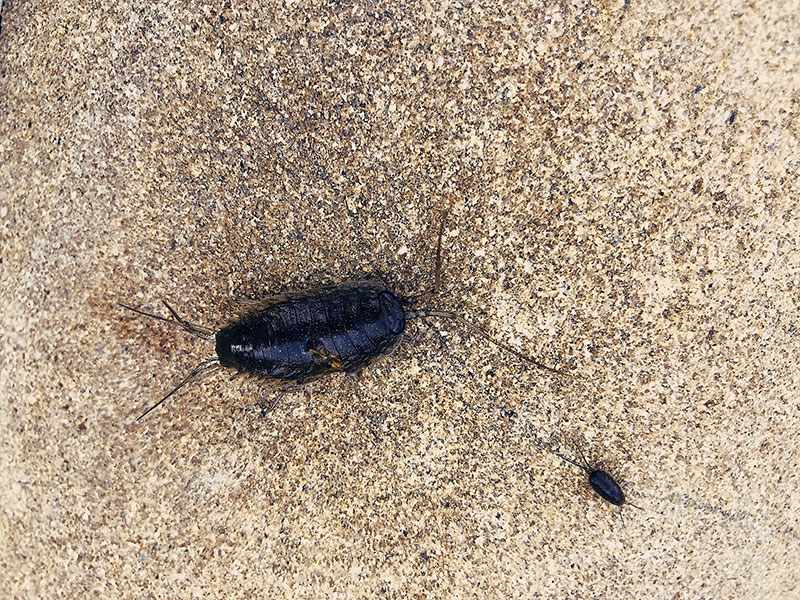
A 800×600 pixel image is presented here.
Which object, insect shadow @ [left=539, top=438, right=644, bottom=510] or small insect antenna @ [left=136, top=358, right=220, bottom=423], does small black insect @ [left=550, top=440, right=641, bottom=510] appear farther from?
small insect antenna @ [left=136, top=358, right=220, bottom=423]

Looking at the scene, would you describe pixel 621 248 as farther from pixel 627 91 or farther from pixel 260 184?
pixel 260 184

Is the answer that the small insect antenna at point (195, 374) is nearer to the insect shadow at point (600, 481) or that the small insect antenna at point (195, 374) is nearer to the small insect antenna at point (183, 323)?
the small insect antenna at point (183, 323)

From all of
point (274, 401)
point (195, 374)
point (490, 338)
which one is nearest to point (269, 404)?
point (274, 401)

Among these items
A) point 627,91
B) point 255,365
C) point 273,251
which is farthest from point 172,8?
point 627,91

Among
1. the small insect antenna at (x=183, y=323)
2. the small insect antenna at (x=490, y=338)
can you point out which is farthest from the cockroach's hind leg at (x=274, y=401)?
the small insect antenna at (x=490, y=338)

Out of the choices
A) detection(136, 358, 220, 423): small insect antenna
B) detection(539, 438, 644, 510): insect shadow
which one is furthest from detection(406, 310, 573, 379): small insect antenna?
detection(136, 358, 220, 423): small insect antenna

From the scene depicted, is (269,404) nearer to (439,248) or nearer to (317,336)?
(317,336)
